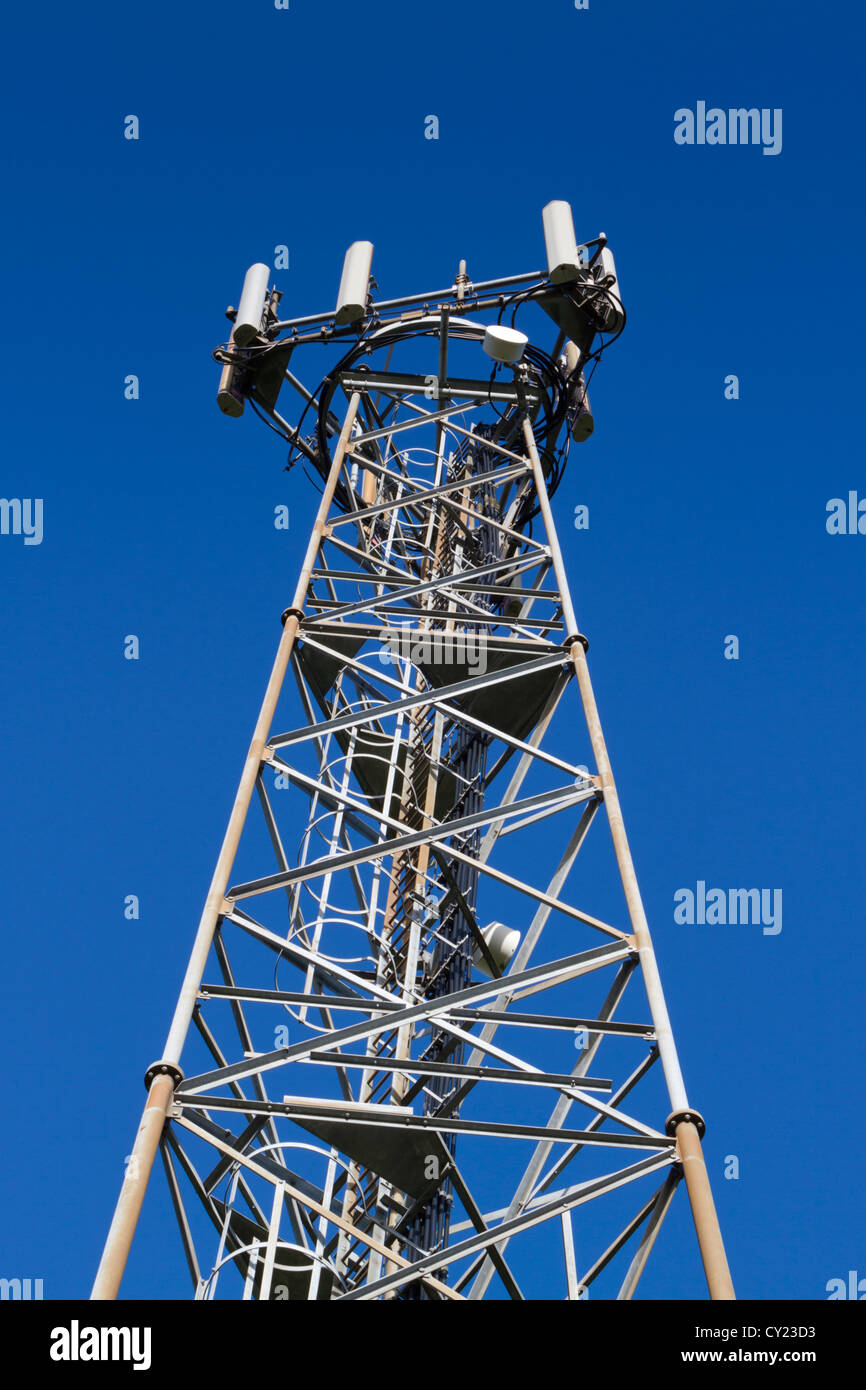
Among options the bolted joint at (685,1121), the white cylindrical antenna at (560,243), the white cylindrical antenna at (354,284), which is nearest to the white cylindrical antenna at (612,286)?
the white cylindrical antenna at (560,243)

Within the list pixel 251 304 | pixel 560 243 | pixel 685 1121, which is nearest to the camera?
pixel 685 1121

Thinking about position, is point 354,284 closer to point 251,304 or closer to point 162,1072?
point 251,304

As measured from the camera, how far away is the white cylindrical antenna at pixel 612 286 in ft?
58.4

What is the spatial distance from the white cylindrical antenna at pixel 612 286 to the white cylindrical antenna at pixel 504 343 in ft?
4.22

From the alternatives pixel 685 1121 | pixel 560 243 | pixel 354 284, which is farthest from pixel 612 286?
pixel 685 1121

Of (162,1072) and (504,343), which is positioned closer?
(162,1072)

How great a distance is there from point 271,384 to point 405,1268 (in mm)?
12621

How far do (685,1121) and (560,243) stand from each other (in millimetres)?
11741

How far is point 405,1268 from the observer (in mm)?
8672

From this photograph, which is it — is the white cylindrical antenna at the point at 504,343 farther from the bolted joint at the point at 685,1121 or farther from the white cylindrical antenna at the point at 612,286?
the bolted joint at the point at 685,1121

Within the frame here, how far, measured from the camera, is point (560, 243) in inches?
694

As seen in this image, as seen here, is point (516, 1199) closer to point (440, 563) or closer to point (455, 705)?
point (455, 705)
